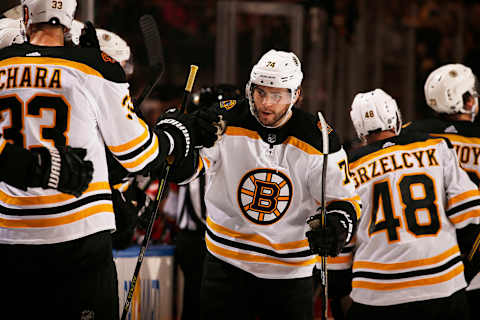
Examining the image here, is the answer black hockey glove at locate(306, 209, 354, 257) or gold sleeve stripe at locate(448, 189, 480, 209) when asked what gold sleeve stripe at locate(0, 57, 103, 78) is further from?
gold sleeve stripe at locate(448, 189, 480, 209)

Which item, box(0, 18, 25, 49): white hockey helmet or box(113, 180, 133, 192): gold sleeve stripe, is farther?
box(113, 180, 133, 192): gold sleeve stripe

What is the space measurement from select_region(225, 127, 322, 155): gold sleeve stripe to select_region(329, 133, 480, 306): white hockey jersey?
533 mm

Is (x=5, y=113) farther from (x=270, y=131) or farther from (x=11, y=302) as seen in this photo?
(x=270, y=131)

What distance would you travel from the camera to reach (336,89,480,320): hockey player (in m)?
3.15

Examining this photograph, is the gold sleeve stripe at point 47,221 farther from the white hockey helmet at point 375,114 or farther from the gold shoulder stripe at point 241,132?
the white hockey helmet at point 375,114

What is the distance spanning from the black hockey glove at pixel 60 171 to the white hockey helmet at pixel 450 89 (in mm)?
2709

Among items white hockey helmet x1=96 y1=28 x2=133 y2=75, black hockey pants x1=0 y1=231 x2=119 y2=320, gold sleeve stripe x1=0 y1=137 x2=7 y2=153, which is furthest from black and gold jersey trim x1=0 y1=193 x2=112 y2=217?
white hockey helmet x1=96 y1=28 x2=133 y2=75

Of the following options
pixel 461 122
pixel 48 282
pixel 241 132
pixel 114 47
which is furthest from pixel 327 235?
pixel 461 122

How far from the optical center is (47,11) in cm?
214

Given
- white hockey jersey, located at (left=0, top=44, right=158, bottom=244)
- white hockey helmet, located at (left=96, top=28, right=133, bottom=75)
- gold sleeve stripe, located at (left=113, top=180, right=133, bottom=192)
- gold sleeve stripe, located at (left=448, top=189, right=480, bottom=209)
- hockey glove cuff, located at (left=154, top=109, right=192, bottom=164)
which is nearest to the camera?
white hockey jersey, located at (left=0, top=44, right=158, bottom=244)

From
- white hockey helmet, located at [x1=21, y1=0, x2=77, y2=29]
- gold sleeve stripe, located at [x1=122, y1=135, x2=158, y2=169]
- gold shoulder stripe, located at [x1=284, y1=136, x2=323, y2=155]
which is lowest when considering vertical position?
gold shoulder stripe, located at [x1=284, y1=136, x2=323, y2=155]

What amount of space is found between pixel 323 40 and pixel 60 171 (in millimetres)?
5763

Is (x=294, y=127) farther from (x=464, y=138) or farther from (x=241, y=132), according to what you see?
(x=464, y=138)

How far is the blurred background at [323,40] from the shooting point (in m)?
7.04
